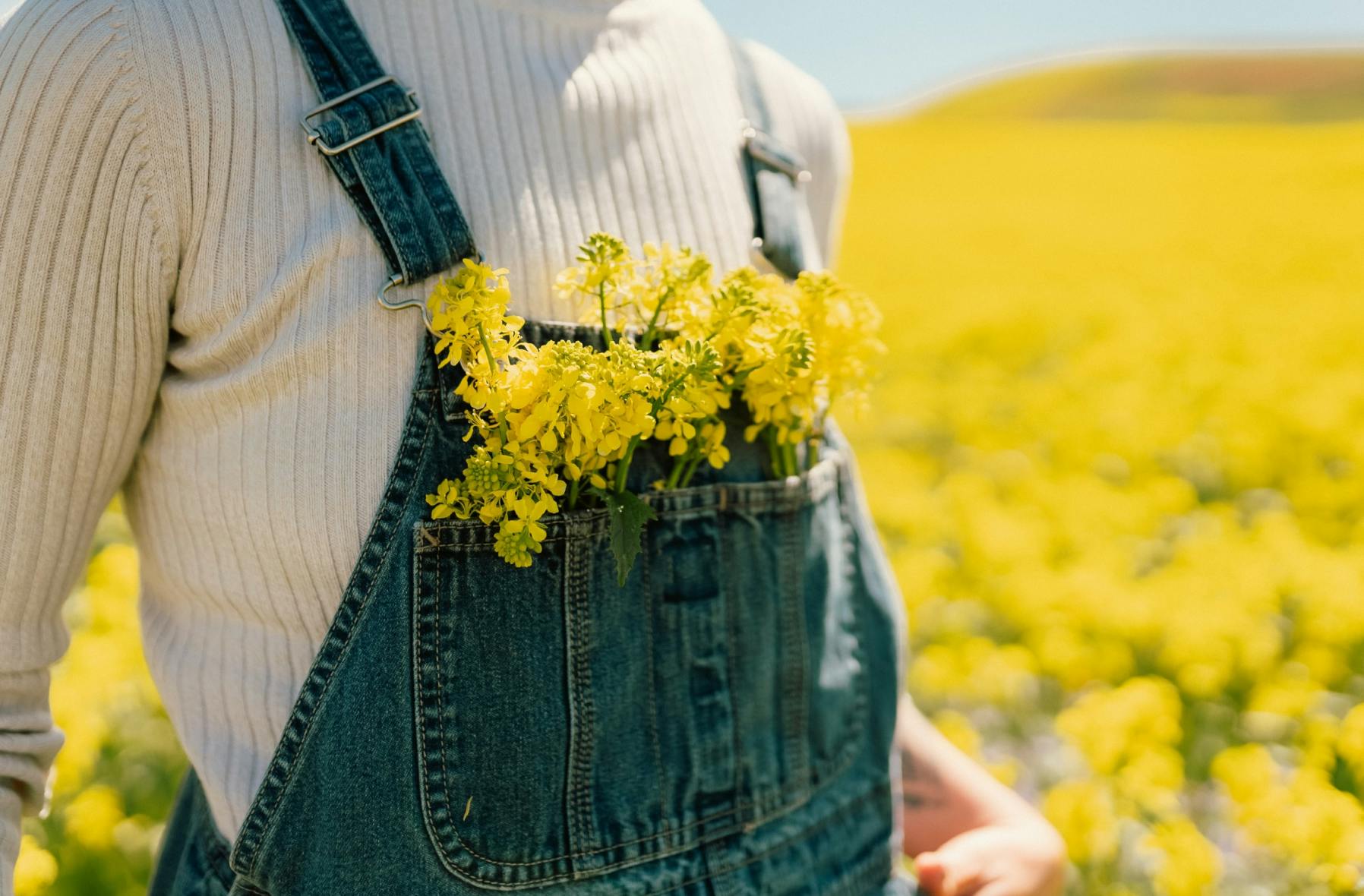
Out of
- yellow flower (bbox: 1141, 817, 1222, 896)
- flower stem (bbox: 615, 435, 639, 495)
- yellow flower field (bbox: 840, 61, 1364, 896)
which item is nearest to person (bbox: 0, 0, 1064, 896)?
flower stem (bbox: 615, 435, 639, 495)

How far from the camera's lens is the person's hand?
1.12 metres

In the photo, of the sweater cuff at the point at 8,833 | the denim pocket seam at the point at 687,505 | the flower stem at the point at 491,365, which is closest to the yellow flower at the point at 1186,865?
the denim pocket seam at the point at 687,505

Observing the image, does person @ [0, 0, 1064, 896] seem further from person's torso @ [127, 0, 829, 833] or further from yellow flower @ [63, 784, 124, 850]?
yellow flower @ [63, 784, 124, 850]

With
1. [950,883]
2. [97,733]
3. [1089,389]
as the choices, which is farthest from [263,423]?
[1089,389]

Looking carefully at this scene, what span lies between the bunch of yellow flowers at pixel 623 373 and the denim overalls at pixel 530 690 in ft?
0.11

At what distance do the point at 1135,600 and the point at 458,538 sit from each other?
2.29 meters

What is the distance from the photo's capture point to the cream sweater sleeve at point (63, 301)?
732mm

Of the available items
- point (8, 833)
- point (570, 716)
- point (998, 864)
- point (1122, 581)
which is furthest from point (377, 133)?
point (1122, 581)

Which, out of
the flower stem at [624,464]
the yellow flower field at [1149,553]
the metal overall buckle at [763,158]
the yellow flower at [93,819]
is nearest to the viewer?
the flower stem at [624,464]

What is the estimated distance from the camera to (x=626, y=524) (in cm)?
83

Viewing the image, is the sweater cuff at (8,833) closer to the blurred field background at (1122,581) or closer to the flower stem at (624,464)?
the flower stem at (624,464)

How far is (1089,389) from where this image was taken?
509cm

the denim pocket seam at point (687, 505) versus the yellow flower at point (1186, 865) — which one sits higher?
the denim pocket seam at point (687, 505)

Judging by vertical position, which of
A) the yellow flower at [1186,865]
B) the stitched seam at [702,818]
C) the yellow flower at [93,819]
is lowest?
the yellow flower at [1186,865]
